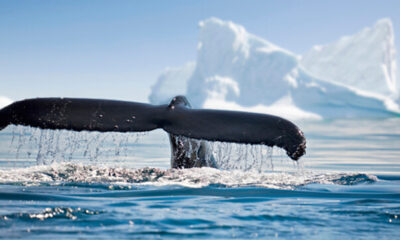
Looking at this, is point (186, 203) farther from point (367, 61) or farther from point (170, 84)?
point (367, 61)

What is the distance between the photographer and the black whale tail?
5.14 meters

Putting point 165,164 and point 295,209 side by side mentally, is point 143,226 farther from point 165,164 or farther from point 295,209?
point 165,164

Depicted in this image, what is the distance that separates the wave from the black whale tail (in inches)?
36.7

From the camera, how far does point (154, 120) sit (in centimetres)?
548

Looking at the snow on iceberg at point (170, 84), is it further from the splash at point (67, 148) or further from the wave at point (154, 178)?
the wave at point (154, 178)

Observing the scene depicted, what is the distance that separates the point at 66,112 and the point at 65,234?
6.96 feet

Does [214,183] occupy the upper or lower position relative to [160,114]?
lower

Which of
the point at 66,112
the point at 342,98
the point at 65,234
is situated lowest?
the point at 65,234

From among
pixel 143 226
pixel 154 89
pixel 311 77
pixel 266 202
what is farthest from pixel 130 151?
pixel 154 89

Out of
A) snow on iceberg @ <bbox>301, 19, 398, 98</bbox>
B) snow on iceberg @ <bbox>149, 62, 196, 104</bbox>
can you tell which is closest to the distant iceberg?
snow on iceberg @ <bbox>149, 62, 196, 104</bbox>

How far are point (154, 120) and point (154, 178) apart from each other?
4.58 feet

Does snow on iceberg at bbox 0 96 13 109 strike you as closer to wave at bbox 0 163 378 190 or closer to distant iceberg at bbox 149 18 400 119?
distant iceberg at bbox 149 18 400 119

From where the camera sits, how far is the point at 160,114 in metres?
5.57

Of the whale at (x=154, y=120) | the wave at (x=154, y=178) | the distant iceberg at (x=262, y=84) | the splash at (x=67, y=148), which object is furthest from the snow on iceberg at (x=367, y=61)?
the whale at (x=154, y=120)
